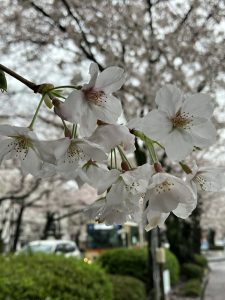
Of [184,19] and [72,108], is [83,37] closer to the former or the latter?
[184,19]

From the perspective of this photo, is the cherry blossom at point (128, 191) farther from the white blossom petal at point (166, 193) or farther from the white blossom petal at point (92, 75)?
the white blossom petal at point (92, 75)

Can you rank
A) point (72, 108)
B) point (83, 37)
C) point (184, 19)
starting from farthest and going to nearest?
point (83, 37) < point (184, 19) < point (72, 108)

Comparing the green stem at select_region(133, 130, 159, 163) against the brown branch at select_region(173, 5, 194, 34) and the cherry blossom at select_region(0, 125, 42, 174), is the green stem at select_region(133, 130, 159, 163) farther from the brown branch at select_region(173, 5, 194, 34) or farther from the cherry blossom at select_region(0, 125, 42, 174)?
the brown branch at select_region(173, 5, 194, 34)

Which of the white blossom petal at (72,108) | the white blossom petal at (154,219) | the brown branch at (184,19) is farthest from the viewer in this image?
the brown branch at (184,19)

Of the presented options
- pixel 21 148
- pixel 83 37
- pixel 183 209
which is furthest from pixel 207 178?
pixel 83 37

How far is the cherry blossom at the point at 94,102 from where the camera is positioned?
858 millimetres

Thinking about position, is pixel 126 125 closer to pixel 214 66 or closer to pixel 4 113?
pixel 214 66

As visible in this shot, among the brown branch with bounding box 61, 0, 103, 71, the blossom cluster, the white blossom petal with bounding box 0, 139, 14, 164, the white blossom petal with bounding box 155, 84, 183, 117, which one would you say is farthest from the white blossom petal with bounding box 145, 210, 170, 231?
the brown branch with bounding box 61, 0, 103, 71

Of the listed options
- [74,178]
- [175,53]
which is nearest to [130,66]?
[175,53]

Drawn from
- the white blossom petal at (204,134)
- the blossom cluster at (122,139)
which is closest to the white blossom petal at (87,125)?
the blossom cluster at (122,139)

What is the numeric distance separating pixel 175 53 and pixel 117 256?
277 inches

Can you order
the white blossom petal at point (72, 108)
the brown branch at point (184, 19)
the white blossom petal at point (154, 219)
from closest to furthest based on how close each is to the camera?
the white blossom petal at point (72, 108) < the white blossom petal at point (154, 219) < the brown branch at point (184, 19)

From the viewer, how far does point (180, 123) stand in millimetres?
925

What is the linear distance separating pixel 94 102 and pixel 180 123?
185 mm
